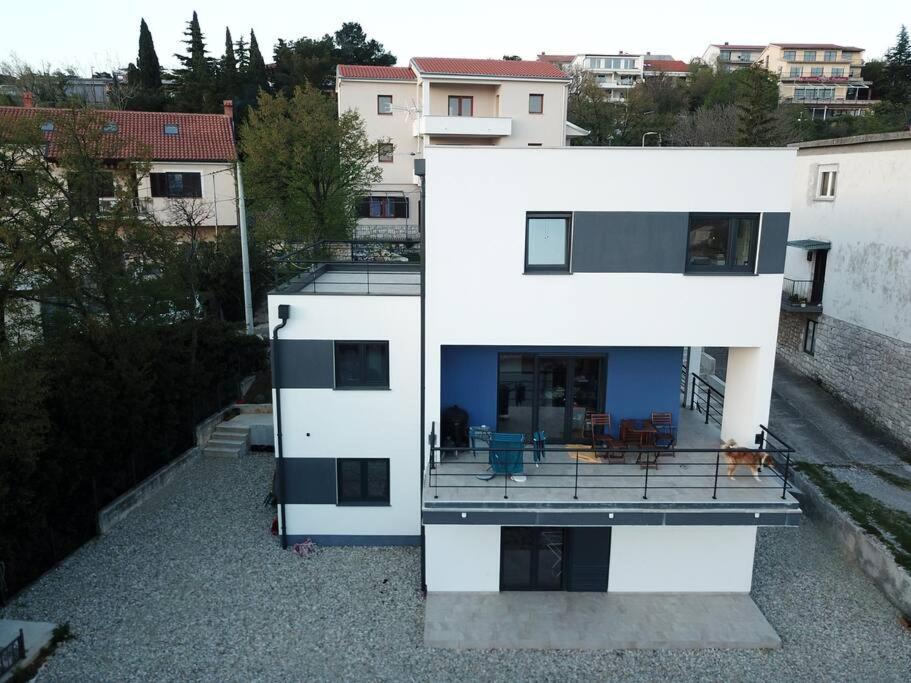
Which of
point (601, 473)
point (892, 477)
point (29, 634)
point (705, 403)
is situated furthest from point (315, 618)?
point (892, 477)

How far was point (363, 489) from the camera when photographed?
14016 mm

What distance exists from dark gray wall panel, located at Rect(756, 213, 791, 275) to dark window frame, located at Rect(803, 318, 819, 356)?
17.0 meters

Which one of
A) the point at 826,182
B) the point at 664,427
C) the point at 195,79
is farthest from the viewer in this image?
the point at 195,79

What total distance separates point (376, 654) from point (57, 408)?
835 centimetres

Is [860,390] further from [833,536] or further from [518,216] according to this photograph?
[518,216]

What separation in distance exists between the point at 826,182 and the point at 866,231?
400 cm

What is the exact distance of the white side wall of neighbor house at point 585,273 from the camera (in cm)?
1111

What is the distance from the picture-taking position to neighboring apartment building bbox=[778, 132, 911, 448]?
68.1ft

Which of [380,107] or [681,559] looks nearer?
[681,559]

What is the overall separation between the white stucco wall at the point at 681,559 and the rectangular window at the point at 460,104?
30.5 metres

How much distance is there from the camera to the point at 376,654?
36.0ft

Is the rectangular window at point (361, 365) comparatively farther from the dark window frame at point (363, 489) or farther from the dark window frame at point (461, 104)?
the dark window frame at point (461, 104)

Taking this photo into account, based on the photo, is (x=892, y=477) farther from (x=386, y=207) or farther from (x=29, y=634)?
(x=386, y=207)

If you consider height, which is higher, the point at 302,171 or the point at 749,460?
the point at 302,171
